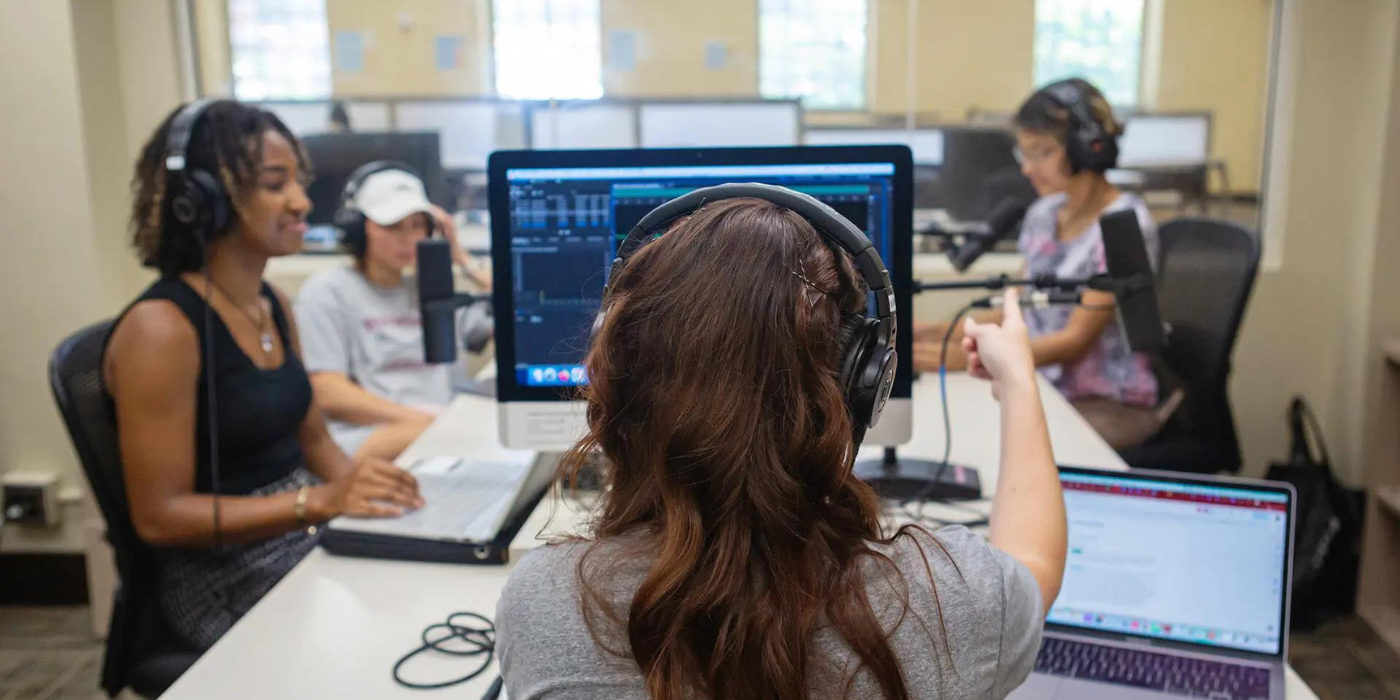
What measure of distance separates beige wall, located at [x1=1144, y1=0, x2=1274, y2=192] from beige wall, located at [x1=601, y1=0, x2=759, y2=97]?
1.30 meters

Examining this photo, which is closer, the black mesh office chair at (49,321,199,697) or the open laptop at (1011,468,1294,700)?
the open laptop at (1011,468,1294,700)

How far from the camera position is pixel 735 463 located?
27.5 inches

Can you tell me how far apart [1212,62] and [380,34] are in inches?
101

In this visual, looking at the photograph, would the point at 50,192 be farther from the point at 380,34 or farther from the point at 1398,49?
the point at 1398,49

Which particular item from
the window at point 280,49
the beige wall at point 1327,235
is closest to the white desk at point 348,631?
the beige wall at point 1327,235

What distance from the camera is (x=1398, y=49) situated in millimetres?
2689

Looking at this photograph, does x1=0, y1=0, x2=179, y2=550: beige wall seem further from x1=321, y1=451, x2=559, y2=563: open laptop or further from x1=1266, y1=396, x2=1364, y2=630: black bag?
x1=1266, y1=396, x2=1364, y2=630: black bag

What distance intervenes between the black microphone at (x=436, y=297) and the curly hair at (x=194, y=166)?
1.30 feet

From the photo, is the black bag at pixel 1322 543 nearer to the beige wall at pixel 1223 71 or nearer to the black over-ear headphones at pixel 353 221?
the beige wall at pixel 1223 71

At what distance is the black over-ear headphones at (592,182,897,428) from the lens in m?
0.76

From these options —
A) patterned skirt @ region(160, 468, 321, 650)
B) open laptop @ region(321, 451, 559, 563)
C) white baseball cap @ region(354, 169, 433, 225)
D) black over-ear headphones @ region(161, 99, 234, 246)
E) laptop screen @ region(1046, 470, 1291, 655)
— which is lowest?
patterned skirt @ region(160, 468, 321, 650)

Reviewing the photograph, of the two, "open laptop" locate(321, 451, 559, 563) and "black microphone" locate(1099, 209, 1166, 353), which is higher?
"black microphone" locate(1099, 209, 1166, 353)

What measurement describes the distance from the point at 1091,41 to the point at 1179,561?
267 centimetres

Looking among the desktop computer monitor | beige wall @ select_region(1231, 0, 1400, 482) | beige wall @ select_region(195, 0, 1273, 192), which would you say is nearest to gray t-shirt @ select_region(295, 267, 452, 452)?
the desktop computer monitor
